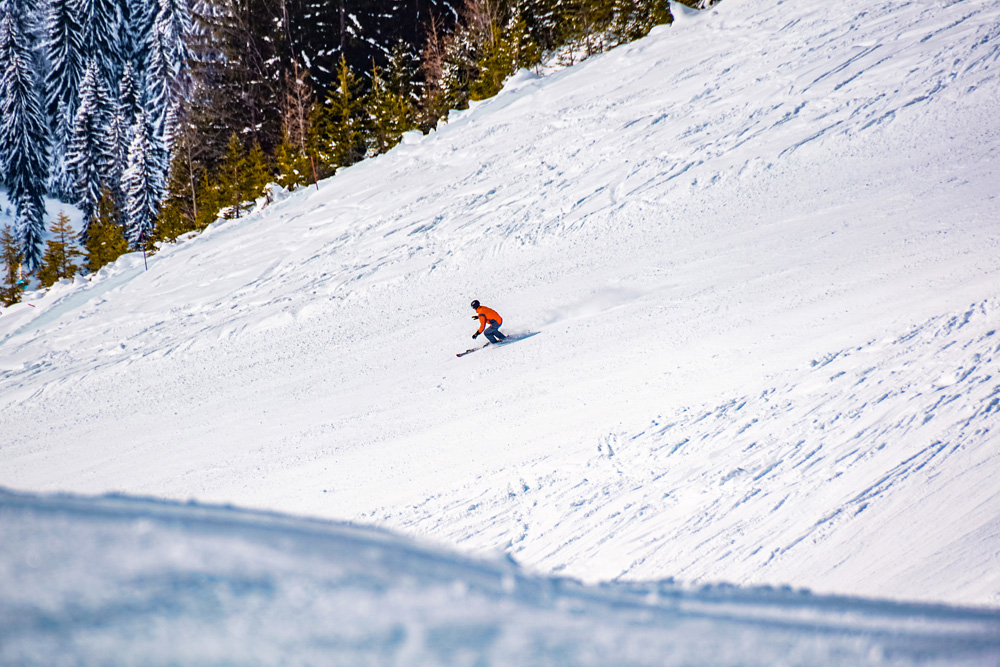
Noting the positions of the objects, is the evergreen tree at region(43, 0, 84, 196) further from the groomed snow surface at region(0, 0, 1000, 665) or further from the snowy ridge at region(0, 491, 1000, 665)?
the snowy ridge at region(0, 491, 1000, 665)

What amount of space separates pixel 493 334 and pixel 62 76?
6115 centimetres

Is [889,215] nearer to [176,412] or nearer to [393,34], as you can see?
[176,412]

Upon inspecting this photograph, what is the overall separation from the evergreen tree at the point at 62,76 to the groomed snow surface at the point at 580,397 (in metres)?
45.8

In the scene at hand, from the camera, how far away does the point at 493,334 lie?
9.71 metres

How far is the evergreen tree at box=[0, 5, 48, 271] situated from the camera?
44.8 metres

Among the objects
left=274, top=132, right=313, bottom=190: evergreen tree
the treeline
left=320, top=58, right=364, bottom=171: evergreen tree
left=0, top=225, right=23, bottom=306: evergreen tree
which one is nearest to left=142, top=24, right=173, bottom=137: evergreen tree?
the treeline

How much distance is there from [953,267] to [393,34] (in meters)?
29.7

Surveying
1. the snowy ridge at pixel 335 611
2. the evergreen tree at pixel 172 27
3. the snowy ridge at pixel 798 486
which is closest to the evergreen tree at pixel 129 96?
the evergreen tree at pixel 172 27

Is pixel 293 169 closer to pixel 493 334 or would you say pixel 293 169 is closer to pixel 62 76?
pixel 493 334

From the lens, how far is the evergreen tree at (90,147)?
44625 millimetres

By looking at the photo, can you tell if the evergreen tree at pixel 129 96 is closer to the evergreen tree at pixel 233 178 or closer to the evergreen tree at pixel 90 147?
the evergreen tree at pixel 90 147

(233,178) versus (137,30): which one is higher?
(137,30)

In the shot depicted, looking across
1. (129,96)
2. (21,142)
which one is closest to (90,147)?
(21,142)

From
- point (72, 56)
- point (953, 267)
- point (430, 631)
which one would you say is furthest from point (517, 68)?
point (72, 56)
